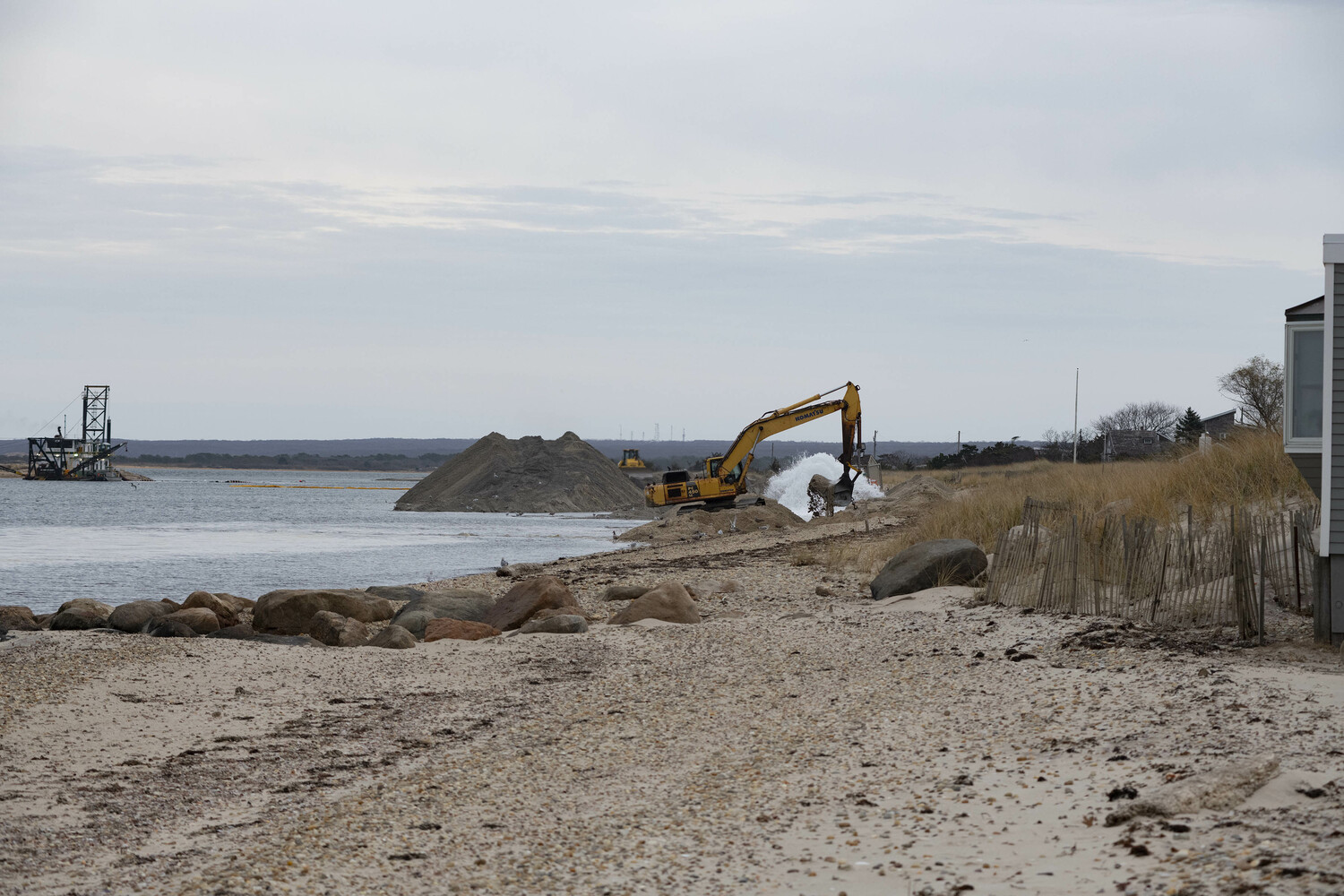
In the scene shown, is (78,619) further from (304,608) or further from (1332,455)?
(1332,455)

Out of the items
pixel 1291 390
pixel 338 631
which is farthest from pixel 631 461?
pixel 1291 390

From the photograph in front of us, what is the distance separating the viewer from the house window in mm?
10172

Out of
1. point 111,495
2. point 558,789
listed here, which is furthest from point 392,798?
point 111,495

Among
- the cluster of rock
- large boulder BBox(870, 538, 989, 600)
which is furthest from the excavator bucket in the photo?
large boulder BBox(870, 538, 989, 600)

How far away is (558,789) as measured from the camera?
22.7 feet

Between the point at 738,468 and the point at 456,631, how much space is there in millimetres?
24083

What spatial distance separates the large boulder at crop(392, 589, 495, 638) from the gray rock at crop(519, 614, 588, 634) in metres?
1.34

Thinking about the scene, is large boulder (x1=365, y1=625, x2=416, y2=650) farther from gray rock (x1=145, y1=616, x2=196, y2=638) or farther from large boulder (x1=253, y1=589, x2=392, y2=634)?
gray rock (x1=145, y1=616, x2=196, y2=638)

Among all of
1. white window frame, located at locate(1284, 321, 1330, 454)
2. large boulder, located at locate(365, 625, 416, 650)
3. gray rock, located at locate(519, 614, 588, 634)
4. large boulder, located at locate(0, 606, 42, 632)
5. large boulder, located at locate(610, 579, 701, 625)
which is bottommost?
large boulder, located at locate(0, 606, 42, 632)

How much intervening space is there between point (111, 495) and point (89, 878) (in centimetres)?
7962

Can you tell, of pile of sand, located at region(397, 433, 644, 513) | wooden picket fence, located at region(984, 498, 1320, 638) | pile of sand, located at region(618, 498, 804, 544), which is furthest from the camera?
pile of sand, located at region(397, 433, 644, 513)

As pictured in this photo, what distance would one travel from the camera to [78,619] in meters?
15.8

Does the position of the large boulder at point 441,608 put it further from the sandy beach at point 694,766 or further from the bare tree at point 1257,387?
the bare tree at point 1257,387

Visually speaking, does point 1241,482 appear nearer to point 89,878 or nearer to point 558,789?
point 558,789
